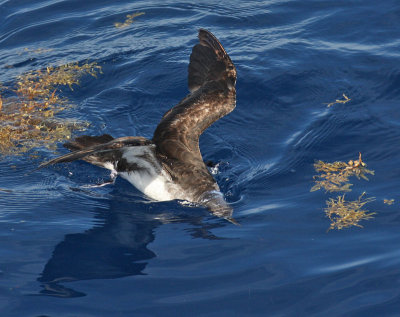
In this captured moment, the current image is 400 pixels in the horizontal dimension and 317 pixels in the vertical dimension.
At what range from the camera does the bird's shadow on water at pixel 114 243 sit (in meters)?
6.13

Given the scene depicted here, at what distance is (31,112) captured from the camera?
991 centimetres

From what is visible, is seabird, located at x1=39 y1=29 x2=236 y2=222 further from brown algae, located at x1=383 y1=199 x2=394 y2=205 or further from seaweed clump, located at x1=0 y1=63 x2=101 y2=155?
brown algae, located at x1=383 y1=199 x2=394 y2=205

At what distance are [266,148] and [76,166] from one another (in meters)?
2.69

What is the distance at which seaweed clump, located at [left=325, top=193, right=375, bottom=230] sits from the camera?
6776 millimetres

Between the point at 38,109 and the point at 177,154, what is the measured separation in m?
3.21

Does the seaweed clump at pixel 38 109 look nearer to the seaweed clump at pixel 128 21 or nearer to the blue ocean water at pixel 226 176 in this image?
the blue ocean water at pixel 226 176

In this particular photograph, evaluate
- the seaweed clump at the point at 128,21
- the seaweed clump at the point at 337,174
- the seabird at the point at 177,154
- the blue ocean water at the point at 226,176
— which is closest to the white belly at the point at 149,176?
the seabird at the point at 177,154

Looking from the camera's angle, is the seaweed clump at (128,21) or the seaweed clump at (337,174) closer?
the seaweed clump at (337,174)

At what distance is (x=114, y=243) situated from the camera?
678 centimetres

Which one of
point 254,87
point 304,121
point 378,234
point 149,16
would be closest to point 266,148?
point 304,121

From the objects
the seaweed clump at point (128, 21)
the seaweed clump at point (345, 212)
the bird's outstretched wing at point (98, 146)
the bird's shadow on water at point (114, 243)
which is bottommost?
the bird's shadow on water at point (114, 243)

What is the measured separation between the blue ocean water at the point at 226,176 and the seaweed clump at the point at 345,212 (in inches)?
3.9

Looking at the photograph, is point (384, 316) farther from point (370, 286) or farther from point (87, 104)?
point (87, 104)

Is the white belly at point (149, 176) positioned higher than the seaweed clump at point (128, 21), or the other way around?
the seaweed clump at point (128, 21)
